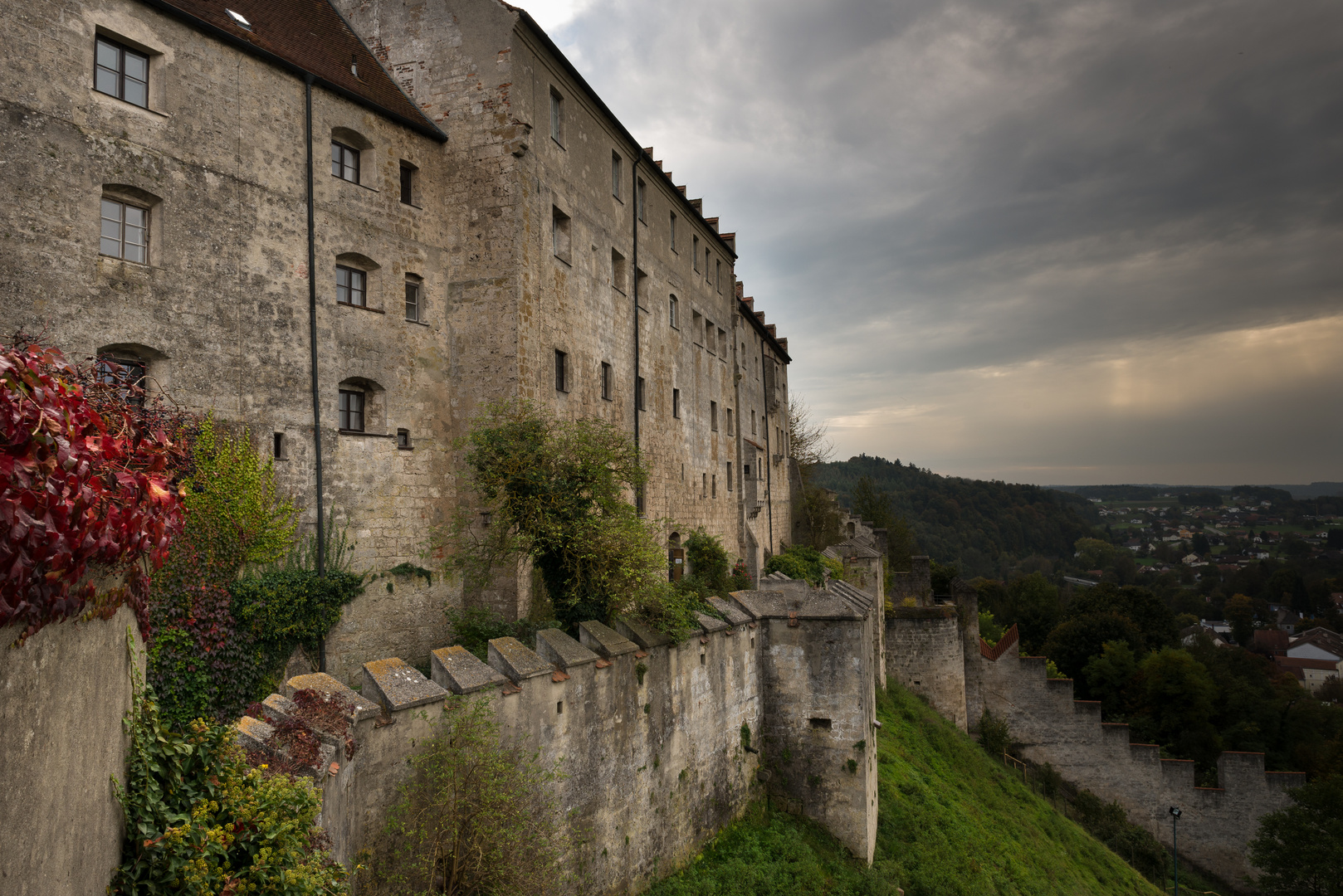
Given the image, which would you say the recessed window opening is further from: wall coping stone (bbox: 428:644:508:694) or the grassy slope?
wall coping stone (bbox: 428:644:508:694)

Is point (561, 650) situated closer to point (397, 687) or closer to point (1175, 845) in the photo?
point (397, 687)

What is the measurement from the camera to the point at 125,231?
42.7 ft

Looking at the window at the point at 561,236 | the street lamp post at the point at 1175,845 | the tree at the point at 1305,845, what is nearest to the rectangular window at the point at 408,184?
the window at the point at 561,236

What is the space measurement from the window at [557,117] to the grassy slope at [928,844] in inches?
652

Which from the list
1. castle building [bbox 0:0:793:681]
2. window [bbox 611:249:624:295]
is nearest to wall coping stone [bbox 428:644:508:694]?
castle building [bbox 0:0:793:681]

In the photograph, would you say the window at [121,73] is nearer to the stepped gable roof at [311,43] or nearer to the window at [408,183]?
Result: the stepped gable roof at [311,43]

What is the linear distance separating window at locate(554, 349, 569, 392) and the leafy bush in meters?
14.9

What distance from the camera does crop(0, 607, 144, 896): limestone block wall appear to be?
126 inches

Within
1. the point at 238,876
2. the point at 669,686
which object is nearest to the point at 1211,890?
the point at 669,686

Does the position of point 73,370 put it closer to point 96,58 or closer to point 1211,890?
point 96,58

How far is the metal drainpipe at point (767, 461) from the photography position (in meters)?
40.3

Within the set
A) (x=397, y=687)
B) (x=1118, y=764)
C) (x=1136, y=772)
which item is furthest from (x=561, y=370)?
(x=1136, y=772)

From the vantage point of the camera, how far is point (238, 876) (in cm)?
489

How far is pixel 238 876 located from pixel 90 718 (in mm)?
1740
